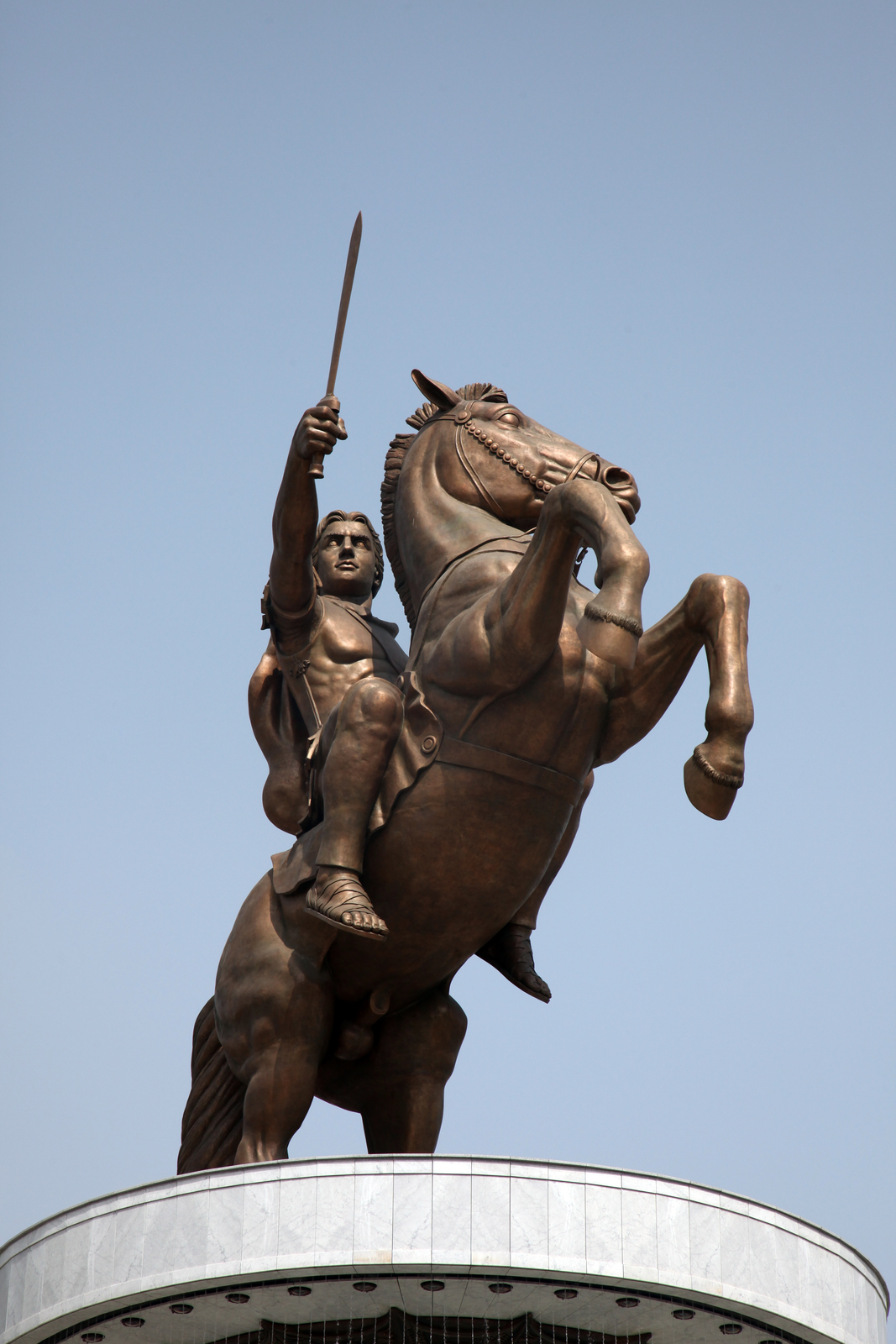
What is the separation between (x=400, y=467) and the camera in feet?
46.5

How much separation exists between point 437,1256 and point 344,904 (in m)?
2.27

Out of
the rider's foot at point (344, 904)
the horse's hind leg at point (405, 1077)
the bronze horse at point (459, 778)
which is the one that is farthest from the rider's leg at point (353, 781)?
the horse's hind leg at point (405, 1077)

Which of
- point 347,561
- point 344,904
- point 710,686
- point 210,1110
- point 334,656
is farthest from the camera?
point 347,561

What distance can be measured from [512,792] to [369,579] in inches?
113

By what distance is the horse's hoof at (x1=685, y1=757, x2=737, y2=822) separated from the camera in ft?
36.2

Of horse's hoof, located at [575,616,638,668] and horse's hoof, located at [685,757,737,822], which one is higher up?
horse's hoof, located at [575,616,638,668]

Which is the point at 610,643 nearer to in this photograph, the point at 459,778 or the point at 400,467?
the point at 459,778

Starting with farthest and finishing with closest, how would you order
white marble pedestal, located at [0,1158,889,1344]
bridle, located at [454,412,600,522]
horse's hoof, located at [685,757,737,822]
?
bridle, located at [454,412,600,522] → horse's hoof, located at [685,757,737,822] → white marble pedestal, located at [0,1158,889,1344]

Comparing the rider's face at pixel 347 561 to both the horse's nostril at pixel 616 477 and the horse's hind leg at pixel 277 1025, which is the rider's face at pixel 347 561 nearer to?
the horse's nostril at pixel 616 477

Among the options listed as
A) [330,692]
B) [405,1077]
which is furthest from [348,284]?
[405,1077]

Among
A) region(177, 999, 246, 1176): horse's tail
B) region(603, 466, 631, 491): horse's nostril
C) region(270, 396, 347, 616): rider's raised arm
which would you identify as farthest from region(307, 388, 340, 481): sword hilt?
region(177, 999, 246, 1176): horse's tail

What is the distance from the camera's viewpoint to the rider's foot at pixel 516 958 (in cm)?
1328

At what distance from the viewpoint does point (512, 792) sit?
39.8 ft

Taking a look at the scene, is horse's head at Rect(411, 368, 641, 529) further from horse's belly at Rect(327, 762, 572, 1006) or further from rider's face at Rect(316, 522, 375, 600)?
horse's belly at Rect(327, 762, 572, 1006)
